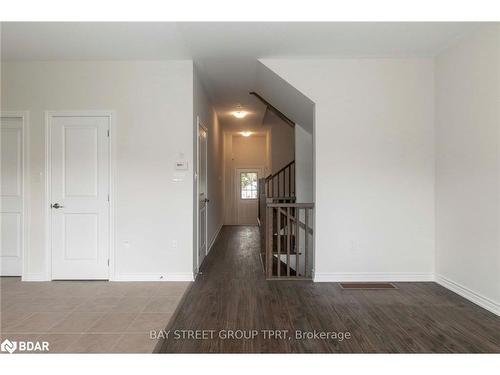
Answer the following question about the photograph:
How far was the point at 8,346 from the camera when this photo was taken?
2383 millimetres

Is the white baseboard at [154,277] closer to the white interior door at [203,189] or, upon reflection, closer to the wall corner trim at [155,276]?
the wall corner trim at [155,276]

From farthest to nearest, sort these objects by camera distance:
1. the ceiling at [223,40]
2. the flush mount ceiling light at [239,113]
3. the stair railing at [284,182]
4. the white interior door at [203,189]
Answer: the flush mount ceiling light at [239,113] → the stair railing at [284,182] → the white interior door at [203,189] → the ceiling at [223,40]

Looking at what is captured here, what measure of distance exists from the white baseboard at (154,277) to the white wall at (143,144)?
0.01 m

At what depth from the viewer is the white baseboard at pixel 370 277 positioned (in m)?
3.92

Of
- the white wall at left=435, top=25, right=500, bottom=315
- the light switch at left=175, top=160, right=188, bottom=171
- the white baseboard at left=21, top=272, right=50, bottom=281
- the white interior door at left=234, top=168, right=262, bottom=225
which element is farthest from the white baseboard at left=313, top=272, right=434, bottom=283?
the white interior door at left=234, top=168, right=262, bottom=225

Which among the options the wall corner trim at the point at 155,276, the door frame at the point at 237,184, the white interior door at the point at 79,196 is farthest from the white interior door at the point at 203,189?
the door frame at the point at 237,184

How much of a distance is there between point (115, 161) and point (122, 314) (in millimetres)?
1937

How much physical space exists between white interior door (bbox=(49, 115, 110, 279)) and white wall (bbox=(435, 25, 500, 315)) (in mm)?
4226

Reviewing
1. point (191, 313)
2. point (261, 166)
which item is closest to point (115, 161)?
point (191, 313)

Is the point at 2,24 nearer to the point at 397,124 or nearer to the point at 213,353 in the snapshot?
the point at 213,353

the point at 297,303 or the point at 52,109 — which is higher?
the point at 52,109

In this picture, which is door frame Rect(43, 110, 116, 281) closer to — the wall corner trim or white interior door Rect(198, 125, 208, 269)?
the wall corner trim

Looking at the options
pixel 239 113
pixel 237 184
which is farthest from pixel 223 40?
pixel 237 184

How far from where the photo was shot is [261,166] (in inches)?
397
